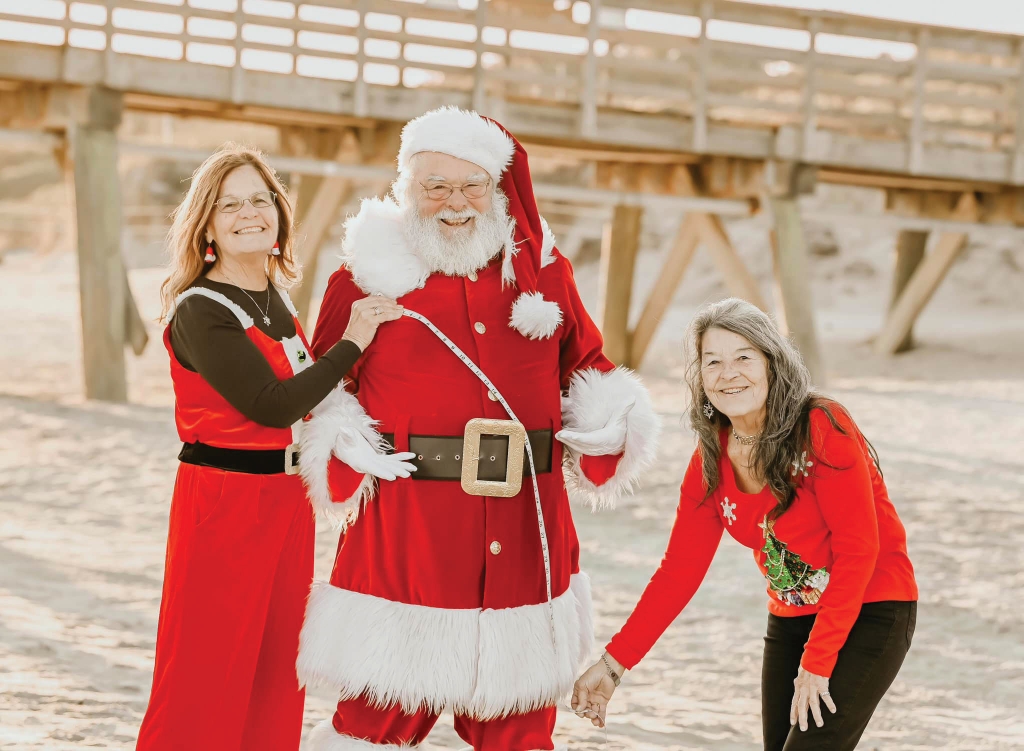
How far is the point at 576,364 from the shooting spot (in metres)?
2.99

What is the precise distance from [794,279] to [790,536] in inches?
331

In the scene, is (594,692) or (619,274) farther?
(619,274)

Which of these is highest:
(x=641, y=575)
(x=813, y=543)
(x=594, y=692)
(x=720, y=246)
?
(x=720, y=246)

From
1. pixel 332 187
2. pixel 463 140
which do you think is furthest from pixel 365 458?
pixel 332 187

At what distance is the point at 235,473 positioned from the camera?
2658mm

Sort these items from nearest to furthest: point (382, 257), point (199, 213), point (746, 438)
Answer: point (746, 438)
point (199, 213)
point (382, 257)

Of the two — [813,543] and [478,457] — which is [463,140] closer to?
[478,457]

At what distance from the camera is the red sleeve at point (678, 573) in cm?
272

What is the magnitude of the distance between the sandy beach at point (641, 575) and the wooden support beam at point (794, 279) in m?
0.64

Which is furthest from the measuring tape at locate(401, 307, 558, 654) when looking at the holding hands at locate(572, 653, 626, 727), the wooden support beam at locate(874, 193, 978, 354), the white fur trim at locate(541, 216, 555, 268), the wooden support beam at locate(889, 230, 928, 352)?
the wooden support beam at locate(889, 230, 928, 352)

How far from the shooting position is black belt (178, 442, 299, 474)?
2668mm

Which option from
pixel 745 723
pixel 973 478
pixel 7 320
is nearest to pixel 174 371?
pixel 745 723

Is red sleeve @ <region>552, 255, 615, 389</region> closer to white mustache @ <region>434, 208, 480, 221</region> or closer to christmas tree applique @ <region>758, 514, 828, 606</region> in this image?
white mustache @ <region>434, 208, 480, 221</region>

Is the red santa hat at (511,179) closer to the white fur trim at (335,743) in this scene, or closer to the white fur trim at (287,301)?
the white fur trim at (287,301)
